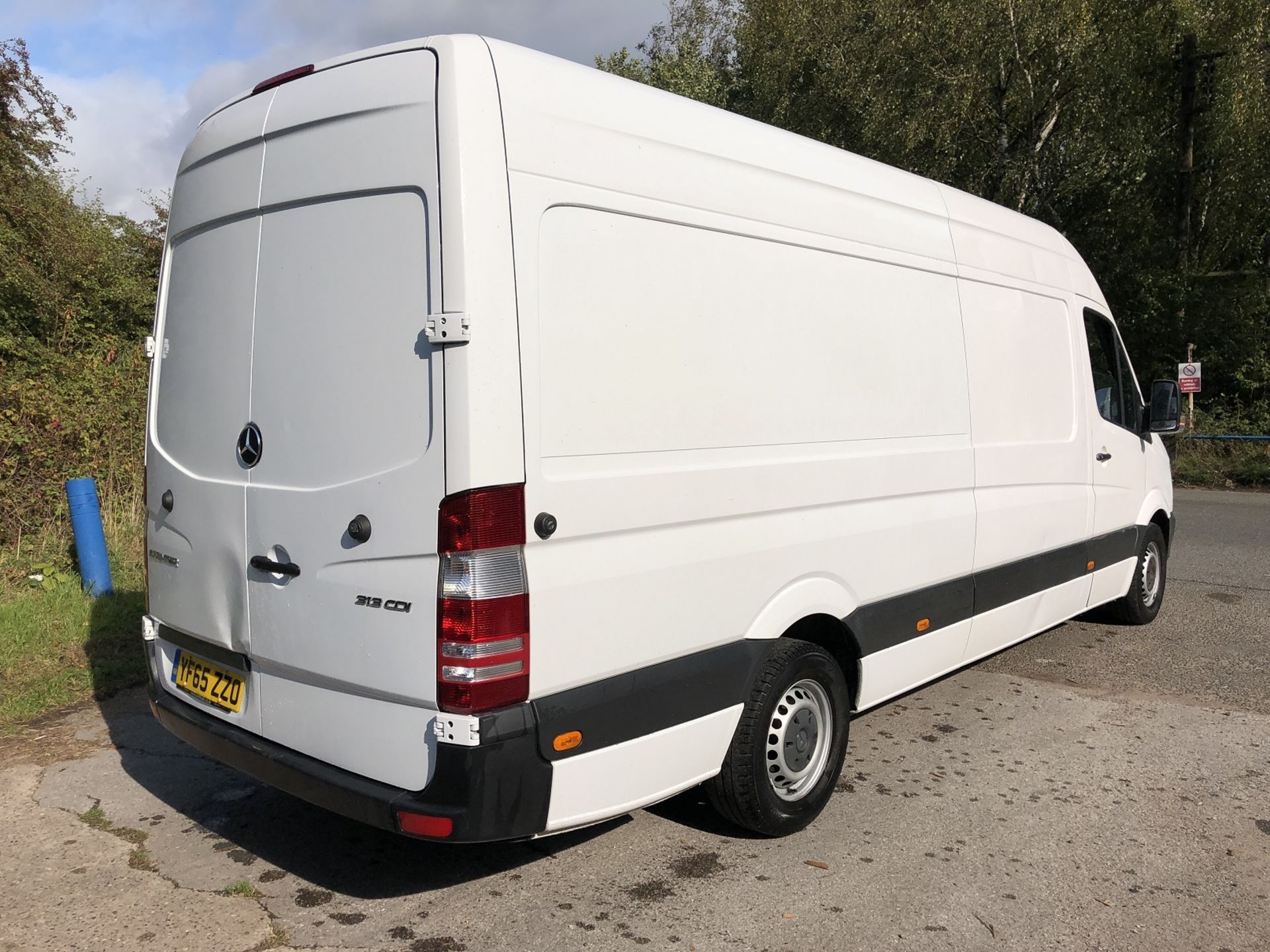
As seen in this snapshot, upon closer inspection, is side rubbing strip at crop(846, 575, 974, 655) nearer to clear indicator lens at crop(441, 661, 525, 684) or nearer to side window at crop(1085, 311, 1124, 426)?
clear indicator lens at crop(441, 661, 525, 684)

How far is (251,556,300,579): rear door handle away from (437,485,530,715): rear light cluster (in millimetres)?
602

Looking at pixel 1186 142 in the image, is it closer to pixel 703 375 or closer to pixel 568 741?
pixel 703 375

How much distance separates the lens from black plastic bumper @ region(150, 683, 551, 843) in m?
2.74

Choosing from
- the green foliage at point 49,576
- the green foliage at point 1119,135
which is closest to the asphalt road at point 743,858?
the green foliage at point 49,576

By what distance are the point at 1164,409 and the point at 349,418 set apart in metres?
5.28

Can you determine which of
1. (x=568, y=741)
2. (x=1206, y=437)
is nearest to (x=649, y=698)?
(x=568, y=741)

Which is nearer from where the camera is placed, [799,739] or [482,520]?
[482,520]

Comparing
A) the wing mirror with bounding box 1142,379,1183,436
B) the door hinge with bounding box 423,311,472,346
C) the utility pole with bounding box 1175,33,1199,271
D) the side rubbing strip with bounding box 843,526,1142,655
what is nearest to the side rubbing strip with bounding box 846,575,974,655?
the side rubbing strip with bounding box 843,526,1142,655

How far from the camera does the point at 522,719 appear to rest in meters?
→ 2.79

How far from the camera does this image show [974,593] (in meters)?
4.68

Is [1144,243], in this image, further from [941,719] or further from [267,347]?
[267,347]

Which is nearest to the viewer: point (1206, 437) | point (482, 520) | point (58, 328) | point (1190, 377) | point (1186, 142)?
point (482, 520)

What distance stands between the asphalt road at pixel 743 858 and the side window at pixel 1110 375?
72.9 inches

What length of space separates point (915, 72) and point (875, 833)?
745 inches
